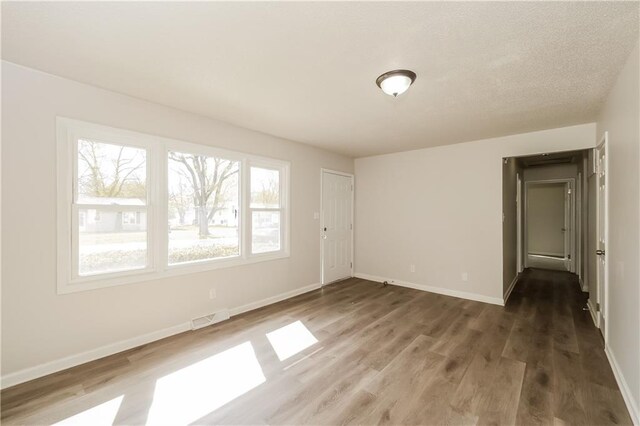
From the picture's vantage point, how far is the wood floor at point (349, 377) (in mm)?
1845

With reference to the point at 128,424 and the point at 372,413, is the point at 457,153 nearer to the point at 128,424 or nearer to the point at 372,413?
the point at 372,413

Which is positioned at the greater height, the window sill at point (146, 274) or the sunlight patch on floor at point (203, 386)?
the window sill at point (146, 274)

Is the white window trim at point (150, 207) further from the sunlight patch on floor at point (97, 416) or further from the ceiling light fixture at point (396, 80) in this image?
the ceiling light fixture at point (396, 80)

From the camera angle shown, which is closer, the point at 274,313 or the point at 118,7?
the point at 118,7

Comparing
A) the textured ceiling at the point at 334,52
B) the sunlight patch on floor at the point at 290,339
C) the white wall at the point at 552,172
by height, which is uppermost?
the textured ceiling at the point at 334,52

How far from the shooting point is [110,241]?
8.68 ft

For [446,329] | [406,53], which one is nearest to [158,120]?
[406,53]

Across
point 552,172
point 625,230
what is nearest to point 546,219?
point 552,172

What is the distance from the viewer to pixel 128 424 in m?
1.75

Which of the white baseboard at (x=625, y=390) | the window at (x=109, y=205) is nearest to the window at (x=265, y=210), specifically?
the window at (x=109, y=205)

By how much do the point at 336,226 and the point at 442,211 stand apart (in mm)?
1947

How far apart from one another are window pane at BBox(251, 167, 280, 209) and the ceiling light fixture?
2280mm

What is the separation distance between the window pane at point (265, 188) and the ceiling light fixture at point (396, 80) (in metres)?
2.28

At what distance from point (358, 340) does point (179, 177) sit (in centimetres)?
275
